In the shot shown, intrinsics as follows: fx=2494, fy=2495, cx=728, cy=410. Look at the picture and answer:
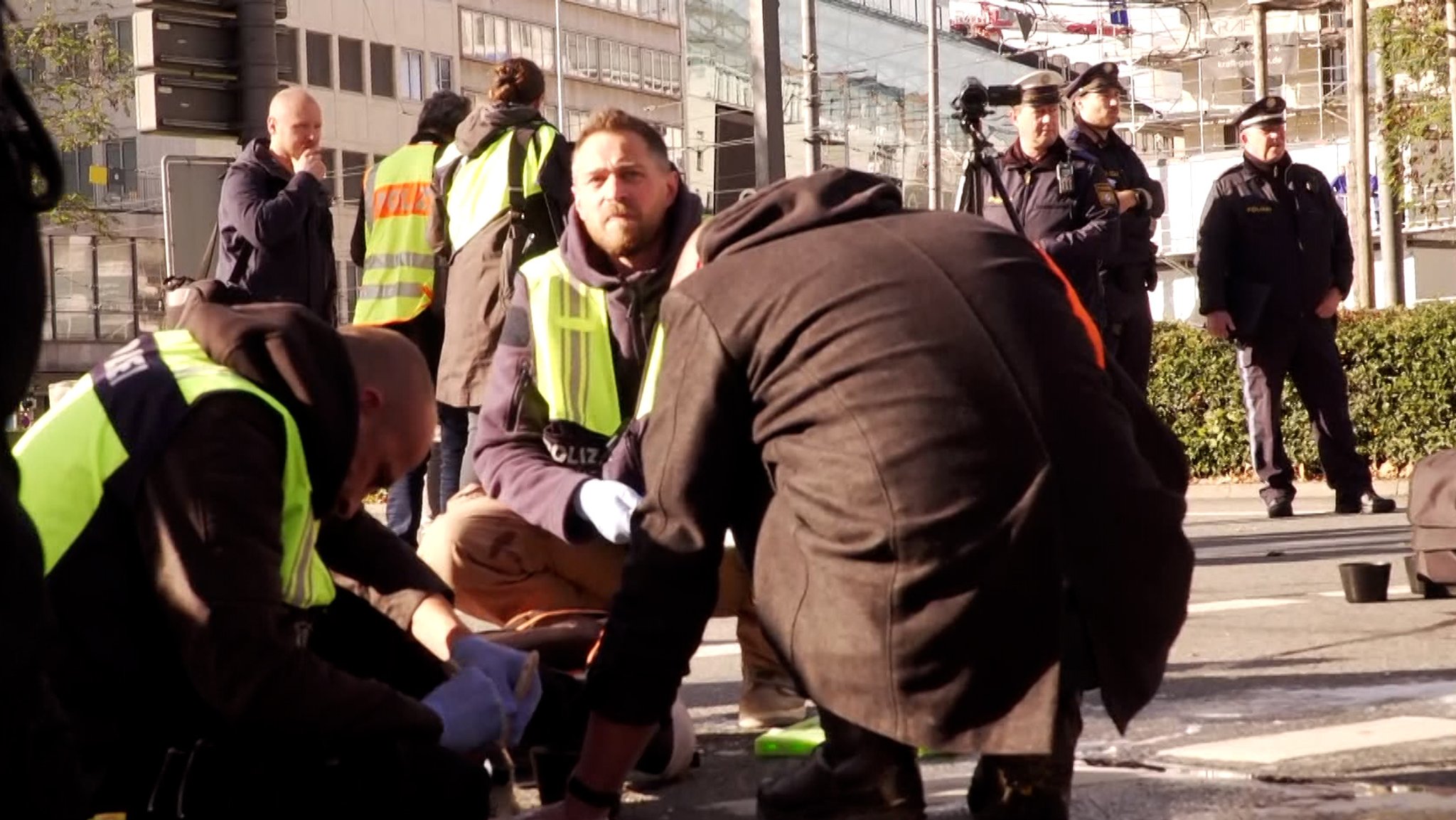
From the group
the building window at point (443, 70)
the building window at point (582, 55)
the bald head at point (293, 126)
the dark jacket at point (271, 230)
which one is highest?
the building window at point (582, 55)

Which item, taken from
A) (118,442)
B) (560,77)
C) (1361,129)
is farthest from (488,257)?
(560,77)

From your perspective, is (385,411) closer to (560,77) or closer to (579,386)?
(579,386)

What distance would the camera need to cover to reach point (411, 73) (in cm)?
7412

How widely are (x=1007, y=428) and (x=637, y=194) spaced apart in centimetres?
180

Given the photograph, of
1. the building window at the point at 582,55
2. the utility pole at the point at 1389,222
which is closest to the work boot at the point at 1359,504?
the utility pole at the point at 1389,222

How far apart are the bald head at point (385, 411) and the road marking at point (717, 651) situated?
11.4ft

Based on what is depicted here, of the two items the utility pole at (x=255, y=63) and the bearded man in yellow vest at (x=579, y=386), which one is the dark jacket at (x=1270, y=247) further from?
the bearded man in yellow vest at (x=579, y=386)

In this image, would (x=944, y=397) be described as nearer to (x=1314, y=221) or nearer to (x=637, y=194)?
(x=637, y=194)

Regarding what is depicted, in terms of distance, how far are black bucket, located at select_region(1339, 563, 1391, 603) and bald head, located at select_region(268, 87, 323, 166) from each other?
12.9 ft

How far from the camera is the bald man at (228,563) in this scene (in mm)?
3500

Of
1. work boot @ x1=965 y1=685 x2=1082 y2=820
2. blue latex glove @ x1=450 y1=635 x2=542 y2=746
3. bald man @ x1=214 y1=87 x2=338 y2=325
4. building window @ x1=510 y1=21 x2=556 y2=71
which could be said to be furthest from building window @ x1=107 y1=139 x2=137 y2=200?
work boot @ x1=965 y1=685 x2=1082 y2=820

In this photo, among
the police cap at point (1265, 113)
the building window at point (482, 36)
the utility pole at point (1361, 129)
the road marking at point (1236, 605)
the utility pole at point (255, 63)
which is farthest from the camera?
the building window at point (482, 36)

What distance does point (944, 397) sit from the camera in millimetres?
4039

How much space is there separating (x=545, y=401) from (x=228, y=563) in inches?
87.8
